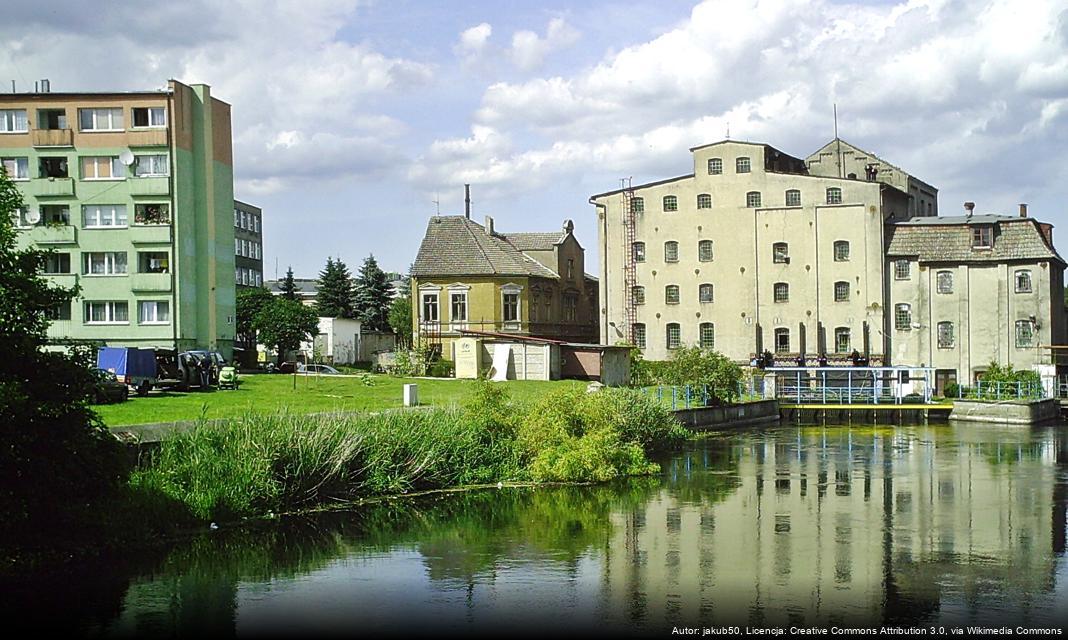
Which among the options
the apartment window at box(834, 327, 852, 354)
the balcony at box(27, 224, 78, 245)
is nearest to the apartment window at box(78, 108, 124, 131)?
the balcony at box(27, 224, 78, 245)

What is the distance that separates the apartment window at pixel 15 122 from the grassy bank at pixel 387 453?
3570cm

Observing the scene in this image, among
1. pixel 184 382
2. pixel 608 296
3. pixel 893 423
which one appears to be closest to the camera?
pixel 184 382

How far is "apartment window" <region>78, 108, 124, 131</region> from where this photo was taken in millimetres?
55312

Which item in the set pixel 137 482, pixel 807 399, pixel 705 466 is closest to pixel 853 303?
pixel 807 399

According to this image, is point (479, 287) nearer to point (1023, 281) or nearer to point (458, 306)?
point (458, 306)

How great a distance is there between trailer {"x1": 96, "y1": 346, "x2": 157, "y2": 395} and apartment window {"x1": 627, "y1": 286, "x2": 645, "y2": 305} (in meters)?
35.8

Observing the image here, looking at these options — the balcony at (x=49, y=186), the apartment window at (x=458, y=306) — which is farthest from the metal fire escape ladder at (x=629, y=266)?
the balcony at (x=49, y=186)

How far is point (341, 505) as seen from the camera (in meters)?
25.2

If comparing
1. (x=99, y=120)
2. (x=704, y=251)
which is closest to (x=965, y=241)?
(x=704, y=251)

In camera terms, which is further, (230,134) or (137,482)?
(230,134)

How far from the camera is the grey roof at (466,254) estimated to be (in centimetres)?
6600

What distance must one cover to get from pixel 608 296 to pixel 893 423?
22.0m

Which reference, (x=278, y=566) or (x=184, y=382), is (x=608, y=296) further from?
(x=278, y=566)

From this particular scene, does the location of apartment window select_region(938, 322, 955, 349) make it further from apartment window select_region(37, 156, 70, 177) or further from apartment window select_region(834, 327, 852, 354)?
apartment window select_region(37, 156, 70, 177)
